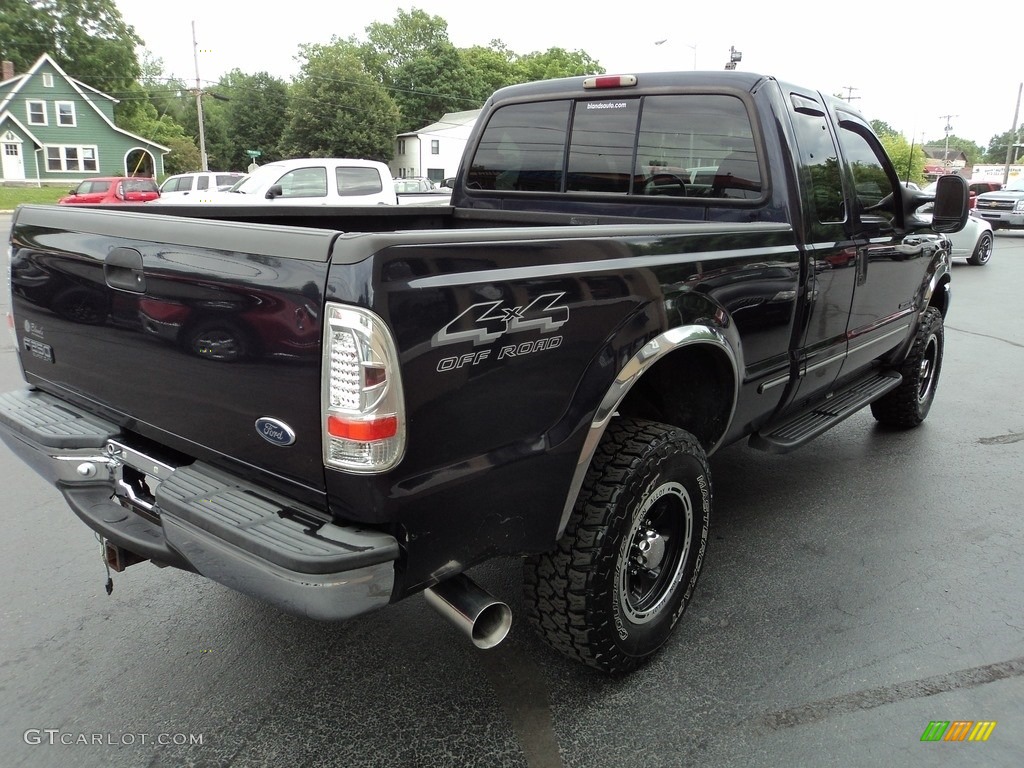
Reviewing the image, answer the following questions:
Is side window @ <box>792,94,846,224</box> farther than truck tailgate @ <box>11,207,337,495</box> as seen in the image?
Yes

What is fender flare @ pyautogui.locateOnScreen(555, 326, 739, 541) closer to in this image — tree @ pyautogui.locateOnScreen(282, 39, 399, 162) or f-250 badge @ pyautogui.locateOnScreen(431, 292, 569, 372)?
f-250 badge @ pyautogui.locateOnScreen(431, 292, 569, 372)

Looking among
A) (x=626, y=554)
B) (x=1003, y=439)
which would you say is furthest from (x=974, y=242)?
(x=626, y=554)

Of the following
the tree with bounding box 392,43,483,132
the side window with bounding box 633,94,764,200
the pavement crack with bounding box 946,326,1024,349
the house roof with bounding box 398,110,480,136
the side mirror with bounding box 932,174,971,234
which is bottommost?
the pavement crack with bounding box 946,326,1024,349

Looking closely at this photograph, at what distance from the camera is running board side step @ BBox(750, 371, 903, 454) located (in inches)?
144

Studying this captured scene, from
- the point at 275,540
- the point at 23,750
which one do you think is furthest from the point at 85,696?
the point at 275,540

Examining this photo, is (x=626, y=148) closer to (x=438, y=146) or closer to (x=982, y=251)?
(x=982, y=251)

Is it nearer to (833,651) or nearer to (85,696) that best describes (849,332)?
(833,651)

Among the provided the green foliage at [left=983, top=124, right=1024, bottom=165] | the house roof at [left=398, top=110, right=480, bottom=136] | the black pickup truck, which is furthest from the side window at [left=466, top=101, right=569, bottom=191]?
the green foliage at [left=983, top=124, right=1024, bottom=165]

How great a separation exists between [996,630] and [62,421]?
358 centimetres

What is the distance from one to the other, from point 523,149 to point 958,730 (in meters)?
3.31

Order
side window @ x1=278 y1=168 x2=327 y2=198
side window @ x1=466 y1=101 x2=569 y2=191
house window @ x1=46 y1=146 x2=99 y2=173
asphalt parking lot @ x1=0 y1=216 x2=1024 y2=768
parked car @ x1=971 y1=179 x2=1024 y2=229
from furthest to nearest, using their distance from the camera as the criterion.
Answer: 1. house window @ x1=46 y1=146 x2=99 y2=173
2. parked car @ x1=971 y1=179 x2=1024 y2=229
3. side window @ x1=278 y1=168 x2=327 y2=198
4. side window @ x1=466 y1=101 x2=569 y2=191
5. asphalt parking lot @ x1=0 y1=216 x2=1024 y2=768

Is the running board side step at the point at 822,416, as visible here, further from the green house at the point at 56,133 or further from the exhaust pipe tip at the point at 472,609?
the green house at the point at 56,133

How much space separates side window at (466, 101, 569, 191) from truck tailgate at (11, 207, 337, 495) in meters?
2.33

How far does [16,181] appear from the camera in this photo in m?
46.2
